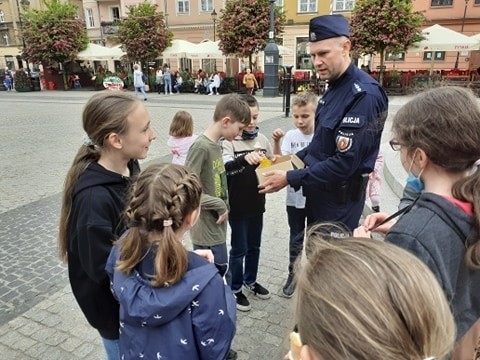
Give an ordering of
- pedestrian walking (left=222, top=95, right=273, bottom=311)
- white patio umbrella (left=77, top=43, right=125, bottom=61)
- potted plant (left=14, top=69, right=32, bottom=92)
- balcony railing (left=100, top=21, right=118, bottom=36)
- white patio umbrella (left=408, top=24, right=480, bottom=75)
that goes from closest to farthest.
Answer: pedestrian walking (left=222, top=95, right=273, bottom=311) → white patio umbrella (left=408, top=24, right=480, bottom=75) → potted plant (left=14, top=69, right=32, bottom=92) → white patio umbrella (left=77, top=43, right=125, bottom=61) → balcony railing (left=100, top=21, right=118, bottom=36)

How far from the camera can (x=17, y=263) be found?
396cm

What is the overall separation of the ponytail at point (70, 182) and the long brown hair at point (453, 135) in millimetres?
1437

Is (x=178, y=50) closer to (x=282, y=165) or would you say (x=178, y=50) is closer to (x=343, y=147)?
(x=282, y=165)

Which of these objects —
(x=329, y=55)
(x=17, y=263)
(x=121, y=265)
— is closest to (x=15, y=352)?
(x=17, y=263)

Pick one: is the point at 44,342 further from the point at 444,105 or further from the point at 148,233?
the point at 444,105

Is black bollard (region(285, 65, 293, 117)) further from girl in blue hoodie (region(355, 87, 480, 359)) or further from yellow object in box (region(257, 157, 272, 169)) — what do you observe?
girl in blue hoodie (region(355, 87, 480, 359))

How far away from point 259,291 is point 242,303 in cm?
25

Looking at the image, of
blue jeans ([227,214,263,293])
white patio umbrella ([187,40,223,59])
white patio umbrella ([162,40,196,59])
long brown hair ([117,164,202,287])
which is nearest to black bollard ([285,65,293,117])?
blue jeans ([227,214,263,293])

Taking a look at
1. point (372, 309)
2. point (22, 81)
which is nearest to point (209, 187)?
point (372, 309)

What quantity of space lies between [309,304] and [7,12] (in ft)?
172

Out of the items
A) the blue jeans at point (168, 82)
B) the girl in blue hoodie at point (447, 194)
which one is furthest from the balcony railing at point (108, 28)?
the girl in blue hoodie at point (447, 194)

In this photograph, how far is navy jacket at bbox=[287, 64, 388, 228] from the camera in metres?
2.39

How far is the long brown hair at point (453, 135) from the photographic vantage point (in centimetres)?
130

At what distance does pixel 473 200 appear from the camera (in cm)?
127
